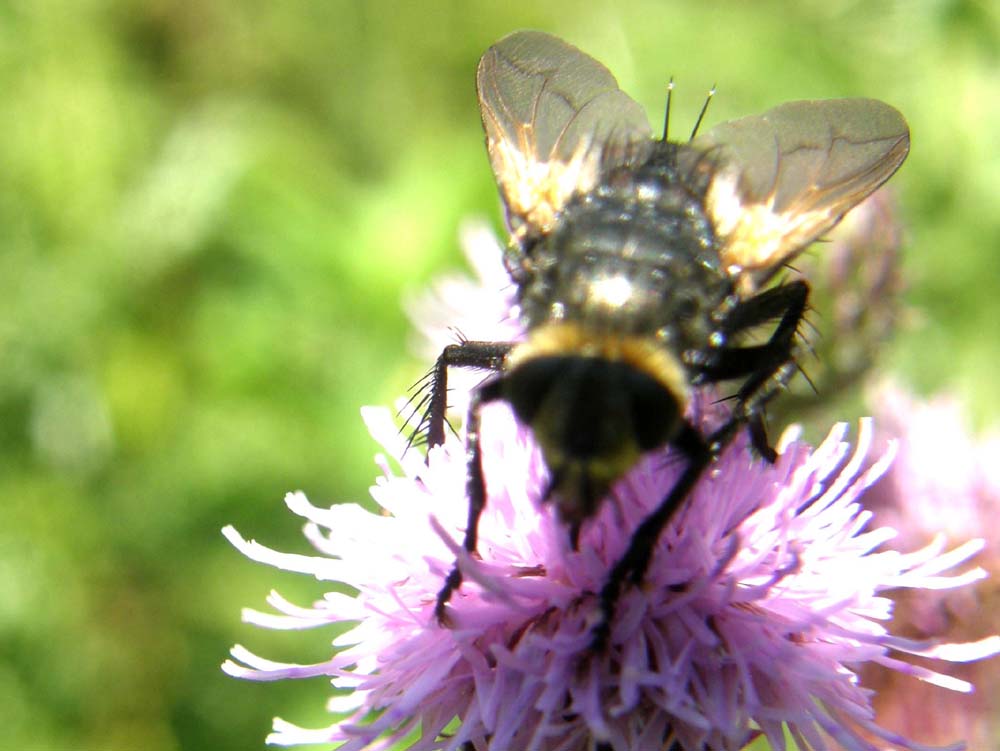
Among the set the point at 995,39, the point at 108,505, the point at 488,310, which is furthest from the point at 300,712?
the point at 995,39

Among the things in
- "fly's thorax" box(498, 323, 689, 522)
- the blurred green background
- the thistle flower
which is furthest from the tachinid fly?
the blurred green background

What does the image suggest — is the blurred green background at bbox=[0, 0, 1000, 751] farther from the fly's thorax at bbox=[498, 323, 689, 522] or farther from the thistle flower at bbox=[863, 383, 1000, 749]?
the fly's thorax at bbox=[498, 323, 689, 522]

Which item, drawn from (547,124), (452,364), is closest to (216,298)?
(547,124)

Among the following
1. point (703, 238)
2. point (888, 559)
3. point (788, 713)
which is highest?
point (703, 238)

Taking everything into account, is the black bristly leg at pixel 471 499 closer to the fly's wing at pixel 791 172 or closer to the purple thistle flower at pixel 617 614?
the purple thistle flower at pixel 617 614

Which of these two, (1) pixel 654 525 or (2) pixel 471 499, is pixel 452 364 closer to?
(2) pixel 471 499

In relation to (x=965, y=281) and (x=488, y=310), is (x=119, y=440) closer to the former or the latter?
(x=488, y=310)
